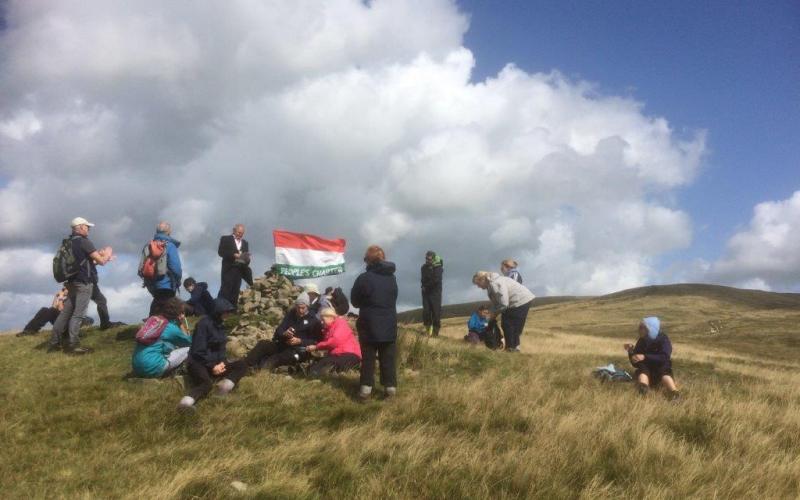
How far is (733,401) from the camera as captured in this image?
8461mm

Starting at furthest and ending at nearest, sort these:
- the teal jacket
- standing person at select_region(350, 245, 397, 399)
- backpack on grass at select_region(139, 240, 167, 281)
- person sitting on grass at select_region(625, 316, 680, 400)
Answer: backpack on grass at select_region(139, 240, 167, 281)
person sitting on grass at select_region(625, 316, 680, 400)
the teal jacket
standing person at select_region(350, 245, 397, 399)

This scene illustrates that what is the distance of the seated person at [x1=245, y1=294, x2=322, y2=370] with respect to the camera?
31.2ft

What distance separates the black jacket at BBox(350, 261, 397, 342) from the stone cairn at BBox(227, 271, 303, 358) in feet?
14.4

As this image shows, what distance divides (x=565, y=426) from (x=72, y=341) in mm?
9750

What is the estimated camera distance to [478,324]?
617 inches

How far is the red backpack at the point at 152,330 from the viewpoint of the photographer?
8.21 metres

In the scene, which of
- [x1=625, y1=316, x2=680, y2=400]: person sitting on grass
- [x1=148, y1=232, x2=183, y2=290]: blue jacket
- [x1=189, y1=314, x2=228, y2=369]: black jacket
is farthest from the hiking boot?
[x1=625, y1=316, x2=680, y2=400]: person sitting on grass

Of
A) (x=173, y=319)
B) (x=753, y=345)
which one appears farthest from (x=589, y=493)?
(x=753, y=345)

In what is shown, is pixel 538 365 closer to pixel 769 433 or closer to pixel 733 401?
pixel 733 401

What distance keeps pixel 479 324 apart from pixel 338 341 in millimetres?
6940

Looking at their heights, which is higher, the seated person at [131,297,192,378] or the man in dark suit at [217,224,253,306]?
the man in dark suit at [217,224,253,306]

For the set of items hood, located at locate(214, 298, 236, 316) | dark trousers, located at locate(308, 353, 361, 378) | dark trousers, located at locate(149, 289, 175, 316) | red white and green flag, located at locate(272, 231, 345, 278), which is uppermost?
red white and green flag, located at locate(272, 231, 345, 278)

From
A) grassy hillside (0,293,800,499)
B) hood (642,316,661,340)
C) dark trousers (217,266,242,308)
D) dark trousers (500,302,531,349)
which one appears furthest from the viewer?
dark trousers (217,266,242,308)

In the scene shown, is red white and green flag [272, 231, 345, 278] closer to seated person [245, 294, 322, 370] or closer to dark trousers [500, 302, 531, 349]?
seated person [245, 294, 322, 370]
